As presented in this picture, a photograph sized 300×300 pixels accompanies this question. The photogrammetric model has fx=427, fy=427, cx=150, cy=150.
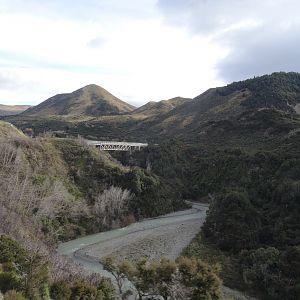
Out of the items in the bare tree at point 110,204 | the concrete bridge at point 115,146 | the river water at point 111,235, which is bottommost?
the river water at point 111,235

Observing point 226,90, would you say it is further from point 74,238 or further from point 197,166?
point 74,238

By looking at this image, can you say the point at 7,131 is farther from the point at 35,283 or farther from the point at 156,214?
the point at 35,283

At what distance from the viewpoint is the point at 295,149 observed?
236 feet

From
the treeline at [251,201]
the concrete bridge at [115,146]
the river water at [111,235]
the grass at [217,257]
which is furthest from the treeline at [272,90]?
the grass at [217,257]

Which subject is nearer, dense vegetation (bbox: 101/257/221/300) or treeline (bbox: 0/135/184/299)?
dense vegetation (bbox: 101/257/221/300)

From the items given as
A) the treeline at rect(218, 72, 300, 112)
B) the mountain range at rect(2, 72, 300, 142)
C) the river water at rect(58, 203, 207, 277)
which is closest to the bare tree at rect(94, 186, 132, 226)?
the river water at rect(58, 203, 207, 277)

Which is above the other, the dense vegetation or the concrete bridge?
the concrete bridge

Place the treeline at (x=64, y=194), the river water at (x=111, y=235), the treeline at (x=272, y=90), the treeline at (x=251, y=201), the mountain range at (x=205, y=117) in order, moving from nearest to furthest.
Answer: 1. the treeline at (x=251, y=201)
2. the river water at (x=111, y=235)
3. the treeline at (x=64, y=194)
4. the mountain range at (x=205, y=117)
5. the treeline at (x=272, y=90)

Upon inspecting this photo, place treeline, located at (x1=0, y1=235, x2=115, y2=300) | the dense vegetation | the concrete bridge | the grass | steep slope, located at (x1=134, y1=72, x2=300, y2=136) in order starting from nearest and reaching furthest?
treeline, located at (x1=0, y1=235, x2=115, y2=300)
the dense vegetation
the grass
the concrete bridge
steep slope, located at (x1=134, y1=72, x2=300, y2=136)

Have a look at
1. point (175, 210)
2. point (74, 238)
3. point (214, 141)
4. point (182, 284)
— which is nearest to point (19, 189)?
point (74, 238)

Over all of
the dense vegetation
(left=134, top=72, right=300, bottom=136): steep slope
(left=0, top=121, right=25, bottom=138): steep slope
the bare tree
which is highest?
(left=134, top=72, right=300, bottom=136): steep slope

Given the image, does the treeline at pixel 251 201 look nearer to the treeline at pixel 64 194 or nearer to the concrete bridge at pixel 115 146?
the concrete bridge at pixel 115 146

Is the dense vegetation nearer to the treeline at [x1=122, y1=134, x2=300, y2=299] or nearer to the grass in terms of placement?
the treeline at [x1=122, y1=134, x2=300, y2=299]

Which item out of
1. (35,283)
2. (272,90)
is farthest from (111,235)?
(272,90)
